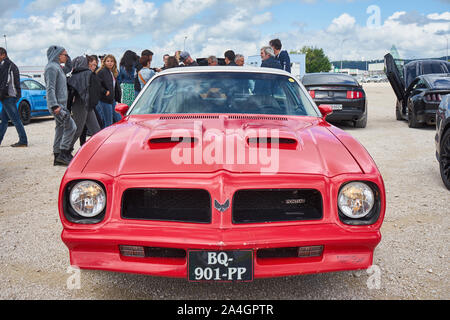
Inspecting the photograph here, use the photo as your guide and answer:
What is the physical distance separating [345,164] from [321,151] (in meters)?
0.17

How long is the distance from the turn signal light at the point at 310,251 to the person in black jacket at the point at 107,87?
19.6 feet

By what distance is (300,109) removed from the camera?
3500 mm

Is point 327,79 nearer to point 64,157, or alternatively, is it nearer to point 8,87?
point 64,157

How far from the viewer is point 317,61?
8938cm

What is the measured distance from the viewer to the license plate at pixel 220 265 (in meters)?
2.16

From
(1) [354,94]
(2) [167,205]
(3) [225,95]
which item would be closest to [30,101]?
(1) [354,94]

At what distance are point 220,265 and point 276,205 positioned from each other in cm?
47

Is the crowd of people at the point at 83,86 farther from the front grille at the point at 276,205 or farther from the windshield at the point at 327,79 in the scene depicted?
the front grille at the point at 276,205

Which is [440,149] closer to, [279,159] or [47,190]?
[279,159]

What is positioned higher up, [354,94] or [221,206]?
[354,94]

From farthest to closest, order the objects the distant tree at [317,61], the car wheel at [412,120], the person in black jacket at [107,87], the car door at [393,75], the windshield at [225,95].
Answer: the distant tree at [317,61] < the car wheel at [412,120] < the car door at [393,75] < the person in black jacket at [107,87] < the windshield at [225,95]

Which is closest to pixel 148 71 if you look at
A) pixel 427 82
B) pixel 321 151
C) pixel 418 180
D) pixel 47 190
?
pixel 47 190

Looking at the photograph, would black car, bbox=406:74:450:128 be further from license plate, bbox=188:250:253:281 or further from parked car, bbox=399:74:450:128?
license plate, bbox=188:250:253:281

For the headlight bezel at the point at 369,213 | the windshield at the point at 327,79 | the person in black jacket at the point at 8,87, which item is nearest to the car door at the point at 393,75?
the windshield at the point at 327,79
